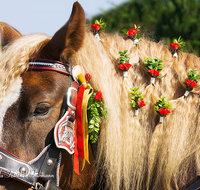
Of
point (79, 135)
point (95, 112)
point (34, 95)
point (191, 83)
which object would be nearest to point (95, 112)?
point (95, 112)

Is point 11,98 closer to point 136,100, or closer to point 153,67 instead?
point 136,100

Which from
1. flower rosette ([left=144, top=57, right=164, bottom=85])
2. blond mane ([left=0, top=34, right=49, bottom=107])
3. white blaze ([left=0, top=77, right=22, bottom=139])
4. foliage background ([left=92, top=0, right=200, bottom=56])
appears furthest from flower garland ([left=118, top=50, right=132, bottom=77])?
foliage background ([left=92, top=0, right=200, bottom=56])

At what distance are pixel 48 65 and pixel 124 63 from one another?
1.74 ft

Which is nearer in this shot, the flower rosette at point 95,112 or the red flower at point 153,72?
the flower rosette at point 95,112

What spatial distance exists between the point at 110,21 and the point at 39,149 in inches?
182

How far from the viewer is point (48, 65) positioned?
1432mm

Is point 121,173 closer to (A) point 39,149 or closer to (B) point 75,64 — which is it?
(A) point 39,149

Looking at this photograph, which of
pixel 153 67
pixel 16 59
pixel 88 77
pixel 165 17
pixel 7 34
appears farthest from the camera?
pixel 165 17

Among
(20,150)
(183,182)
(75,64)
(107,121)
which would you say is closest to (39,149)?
(20,150)

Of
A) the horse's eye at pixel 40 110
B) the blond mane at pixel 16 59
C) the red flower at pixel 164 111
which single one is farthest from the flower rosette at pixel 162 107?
the blond mane at pixel 16 59

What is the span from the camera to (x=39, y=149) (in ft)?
4.35

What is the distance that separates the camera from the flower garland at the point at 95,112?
1.49 metres

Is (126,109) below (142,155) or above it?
above

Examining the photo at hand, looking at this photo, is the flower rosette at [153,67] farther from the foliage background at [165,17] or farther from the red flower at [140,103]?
the foliage background at [165,17]
